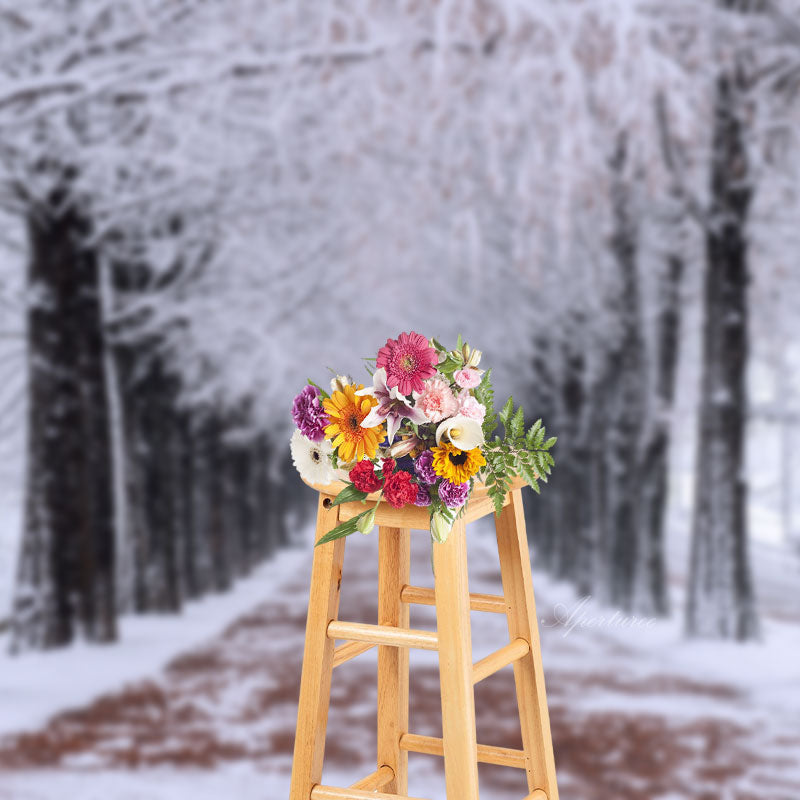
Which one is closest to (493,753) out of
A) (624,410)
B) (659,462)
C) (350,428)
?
(350,428)

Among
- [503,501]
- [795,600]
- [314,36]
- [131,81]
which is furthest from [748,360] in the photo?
[503,501]

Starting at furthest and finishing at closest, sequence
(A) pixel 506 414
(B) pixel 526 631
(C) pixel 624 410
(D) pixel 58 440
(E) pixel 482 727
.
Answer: (C) pixel 624 410 < (D) pixel 58 440 < (E) pixel 482 727 < (B) pixel 526 631 < (A) pixel 506 414

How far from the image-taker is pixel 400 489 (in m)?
2.25

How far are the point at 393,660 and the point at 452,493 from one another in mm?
761

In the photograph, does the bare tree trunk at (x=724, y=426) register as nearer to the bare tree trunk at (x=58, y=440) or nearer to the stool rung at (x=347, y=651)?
the bare tree trunk at (x=58, y=440)

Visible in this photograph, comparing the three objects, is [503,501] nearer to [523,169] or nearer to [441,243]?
[523,169]

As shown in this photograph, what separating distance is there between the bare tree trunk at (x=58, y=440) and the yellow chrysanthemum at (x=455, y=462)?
623cm

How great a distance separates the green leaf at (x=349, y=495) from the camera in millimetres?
2332

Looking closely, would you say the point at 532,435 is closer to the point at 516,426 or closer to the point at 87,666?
the point at 516,426

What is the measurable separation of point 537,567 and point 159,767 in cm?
858

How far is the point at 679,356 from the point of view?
30.8 feet

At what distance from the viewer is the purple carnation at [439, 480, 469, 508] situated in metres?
2.22

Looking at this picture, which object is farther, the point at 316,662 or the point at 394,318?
the point at 394,318

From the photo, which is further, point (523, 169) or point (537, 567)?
point (537, 567)
